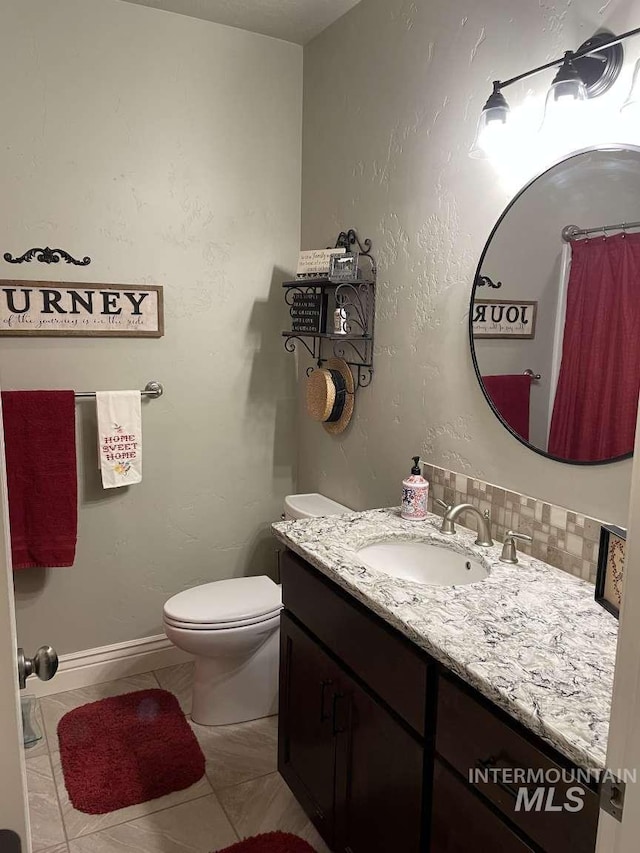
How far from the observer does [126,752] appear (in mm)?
2242

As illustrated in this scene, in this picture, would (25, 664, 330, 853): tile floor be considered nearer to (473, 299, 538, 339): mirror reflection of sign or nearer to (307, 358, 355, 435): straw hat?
(307, 358, 355, 435): straw hat

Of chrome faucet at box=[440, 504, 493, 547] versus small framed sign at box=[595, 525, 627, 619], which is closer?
small framed sign at box=[595, 525, 627, 619]

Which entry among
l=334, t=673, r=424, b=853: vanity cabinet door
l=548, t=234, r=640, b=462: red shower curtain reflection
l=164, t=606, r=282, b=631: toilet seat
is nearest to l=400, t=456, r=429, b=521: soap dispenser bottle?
l=548, t=234, r=640, b=462: red shower curtain reflection

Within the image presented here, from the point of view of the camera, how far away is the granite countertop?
1.03 meters

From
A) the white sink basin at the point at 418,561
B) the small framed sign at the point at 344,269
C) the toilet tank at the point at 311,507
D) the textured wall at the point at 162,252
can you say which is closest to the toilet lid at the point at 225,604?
the toilet tank at the point at 311,507

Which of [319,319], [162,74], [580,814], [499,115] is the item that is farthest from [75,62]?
[580,814]

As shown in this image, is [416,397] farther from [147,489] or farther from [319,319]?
[147,489]

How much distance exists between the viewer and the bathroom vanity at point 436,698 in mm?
1047

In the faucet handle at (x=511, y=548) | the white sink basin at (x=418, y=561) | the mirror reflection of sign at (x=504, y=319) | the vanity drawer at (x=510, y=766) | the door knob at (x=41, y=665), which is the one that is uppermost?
the mirror reflection of sign at (x=504, y=319)

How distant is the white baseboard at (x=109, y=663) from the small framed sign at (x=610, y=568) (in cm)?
200

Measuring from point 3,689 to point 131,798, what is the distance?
1506 mm

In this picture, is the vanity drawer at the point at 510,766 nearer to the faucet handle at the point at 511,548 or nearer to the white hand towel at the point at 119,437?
the faucet handle at the point at 511,548

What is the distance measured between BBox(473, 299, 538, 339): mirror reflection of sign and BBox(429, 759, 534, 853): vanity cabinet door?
3.58ft

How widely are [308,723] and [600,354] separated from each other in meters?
1.25
